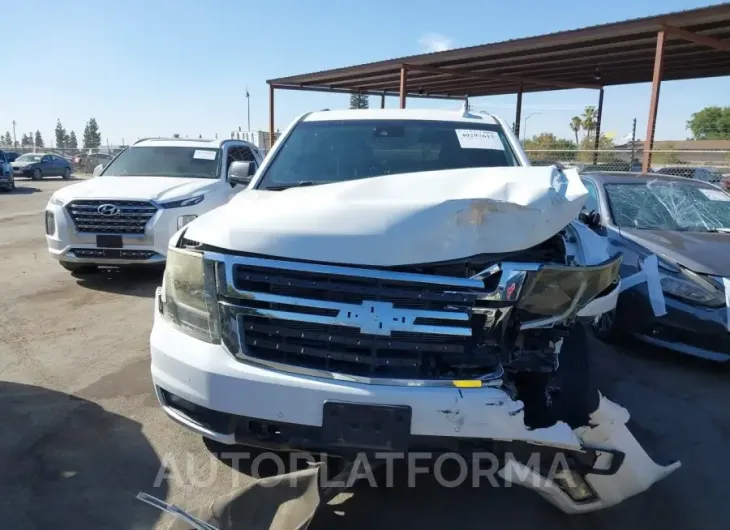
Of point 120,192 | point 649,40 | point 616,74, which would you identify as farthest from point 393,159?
point 616,74

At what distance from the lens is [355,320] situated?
224 centimetres

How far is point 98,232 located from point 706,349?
6120 mm

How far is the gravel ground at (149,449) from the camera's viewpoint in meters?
2.66

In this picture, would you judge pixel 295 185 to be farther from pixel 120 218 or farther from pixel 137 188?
pixel 137 188

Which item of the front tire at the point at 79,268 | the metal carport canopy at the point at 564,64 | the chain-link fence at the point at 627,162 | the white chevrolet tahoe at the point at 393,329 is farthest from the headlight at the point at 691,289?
the metal carport canopy at the point at 564,64

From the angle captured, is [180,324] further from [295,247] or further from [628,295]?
[628,295]

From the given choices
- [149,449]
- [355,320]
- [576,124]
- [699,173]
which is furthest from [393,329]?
[576,124]

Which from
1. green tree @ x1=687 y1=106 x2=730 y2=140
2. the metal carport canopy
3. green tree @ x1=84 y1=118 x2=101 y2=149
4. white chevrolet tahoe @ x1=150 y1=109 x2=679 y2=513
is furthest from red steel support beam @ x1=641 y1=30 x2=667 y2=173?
green tree @ x1=84 y1=118 x2=101 y2=149

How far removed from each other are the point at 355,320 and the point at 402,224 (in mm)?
427

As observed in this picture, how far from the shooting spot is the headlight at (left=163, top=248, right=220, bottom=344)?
240 cm

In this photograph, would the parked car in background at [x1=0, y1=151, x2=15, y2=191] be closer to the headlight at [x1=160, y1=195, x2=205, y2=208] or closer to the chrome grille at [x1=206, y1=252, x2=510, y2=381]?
the headlight at [x1=160, y1=195, x2=205, y2=208]

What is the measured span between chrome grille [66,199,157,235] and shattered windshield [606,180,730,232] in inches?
196

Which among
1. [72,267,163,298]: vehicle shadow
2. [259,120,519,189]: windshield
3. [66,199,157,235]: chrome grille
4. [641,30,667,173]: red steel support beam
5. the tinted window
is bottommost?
[72,267,163,298]: vehicle shadow

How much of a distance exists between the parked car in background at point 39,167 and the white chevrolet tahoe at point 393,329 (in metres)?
32.1
